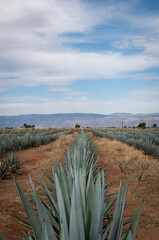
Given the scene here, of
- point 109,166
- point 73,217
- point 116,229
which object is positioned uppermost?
point 73,217

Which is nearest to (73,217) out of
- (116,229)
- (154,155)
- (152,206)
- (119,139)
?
(116,229)

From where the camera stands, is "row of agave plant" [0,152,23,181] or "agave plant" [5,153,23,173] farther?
"agave plant" [5,153,23,173]

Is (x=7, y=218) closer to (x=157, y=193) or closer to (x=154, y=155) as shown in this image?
(x=157, y=193)

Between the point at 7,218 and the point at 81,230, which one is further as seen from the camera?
the point at 7,218

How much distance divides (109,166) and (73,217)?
237 inches

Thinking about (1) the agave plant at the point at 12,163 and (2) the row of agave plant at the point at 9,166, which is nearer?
(2) the row of agave plant at the point at 9,166

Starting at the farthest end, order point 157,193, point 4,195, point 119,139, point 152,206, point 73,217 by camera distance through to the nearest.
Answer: point 119,139, point 157,193, point 4,195, point 152,206, point 73,217

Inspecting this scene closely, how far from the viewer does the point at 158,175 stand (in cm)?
562

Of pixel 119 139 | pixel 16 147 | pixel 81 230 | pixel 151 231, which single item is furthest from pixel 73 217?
pixel 119 139

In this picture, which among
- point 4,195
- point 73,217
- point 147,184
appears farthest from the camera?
point 147,184

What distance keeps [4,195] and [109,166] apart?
386 centimetres

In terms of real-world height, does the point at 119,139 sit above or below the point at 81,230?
below

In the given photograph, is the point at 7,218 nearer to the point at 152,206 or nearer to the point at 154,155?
the point at 152,206

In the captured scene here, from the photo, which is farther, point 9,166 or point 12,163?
point 12,163
